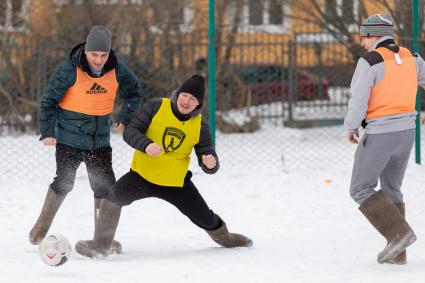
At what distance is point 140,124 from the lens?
20.1 feet

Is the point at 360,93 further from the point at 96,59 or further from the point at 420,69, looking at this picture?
the point at 96,59

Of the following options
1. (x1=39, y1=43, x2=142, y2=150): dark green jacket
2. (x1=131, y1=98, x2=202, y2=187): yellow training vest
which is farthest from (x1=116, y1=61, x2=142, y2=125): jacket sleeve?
(x1=131, y1=98, x2=202, y2=187): yellow training vest

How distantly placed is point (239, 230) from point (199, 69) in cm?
664

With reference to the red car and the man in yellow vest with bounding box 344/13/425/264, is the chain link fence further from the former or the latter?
the man in yellow vest with bounding box 344/13/425/264

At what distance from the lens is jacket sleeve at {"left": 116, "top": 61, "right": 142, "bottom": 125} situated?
22.0ft

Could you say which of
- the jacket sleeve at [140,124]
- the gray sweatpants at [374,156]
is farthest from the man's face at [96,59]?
the gray sweatpants at [374,156]

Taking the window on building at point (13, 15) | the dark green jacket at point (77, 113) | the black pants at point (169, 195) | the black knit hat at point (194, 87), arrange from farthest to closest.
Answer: the window on building at point (13, 15)
the dark green jacket at point (77, 113)
the black pants at point (169, 195)
the black knit hat at point (194, 87)

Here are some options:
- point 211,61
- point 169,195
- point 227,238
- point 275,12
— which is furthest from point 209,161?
point 275,12

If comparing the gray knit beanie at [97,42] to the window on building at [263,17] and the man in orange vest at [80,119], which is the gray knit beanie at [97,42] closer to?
the man in orange vest at [80,119]

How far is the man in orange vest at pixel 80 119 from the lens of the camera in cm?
650

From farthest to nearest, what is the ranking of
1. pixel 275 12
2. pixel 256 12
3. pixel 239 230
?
pixel 256 12, pixel 275 12, pixel 239 230

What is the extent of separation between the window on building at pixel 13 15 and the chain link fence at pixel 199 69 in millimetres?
28

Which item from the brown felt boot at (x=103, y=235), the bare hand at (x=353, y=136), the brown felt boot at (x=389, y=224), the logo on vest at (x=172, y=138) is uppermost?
the bare hand at (x=353, y=136)

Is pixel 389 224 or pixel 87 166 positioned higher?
pixel 87 166
